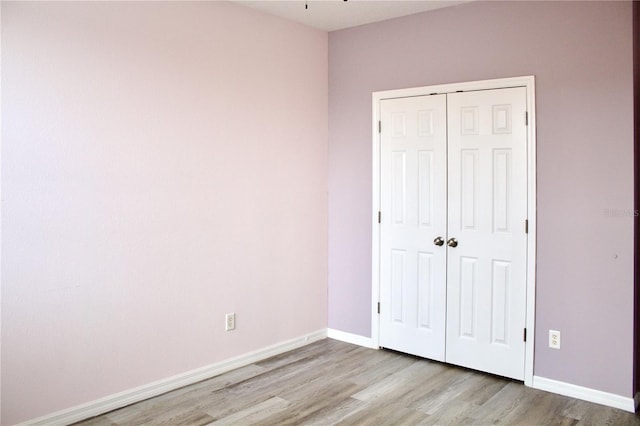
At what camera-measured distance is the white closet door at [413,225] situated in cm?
403

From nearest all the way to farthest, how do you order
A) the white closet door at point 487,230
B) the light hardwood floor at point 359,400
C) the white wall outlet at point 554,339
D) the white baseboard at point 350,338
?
1. the light hardwood floor at point 359,400
2. the white wall outlet at point 554,339
3. the white closet door at point 487,230
4. the white baseboard at point 350,338

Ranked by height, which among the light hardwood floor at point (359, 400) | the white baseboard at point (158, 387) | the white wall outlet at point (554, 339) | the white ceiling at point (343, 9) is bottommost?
the light hardwood floor at point (359, 400)

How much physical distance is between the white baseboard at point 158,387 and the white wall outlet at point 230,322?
0.24 metres

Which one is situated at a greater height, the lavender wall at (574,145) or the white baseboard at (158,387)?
the lavender wall at (574,145)

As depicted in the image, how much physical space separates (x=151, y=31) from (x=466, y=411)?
10.1 feet

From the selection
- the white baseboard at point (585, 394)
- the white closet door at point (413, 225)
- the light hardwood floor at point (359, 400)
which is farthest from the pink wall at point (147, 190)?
the white baseboard at point (585, 394)

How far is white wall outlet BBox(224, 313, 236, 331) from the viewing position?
3902mm

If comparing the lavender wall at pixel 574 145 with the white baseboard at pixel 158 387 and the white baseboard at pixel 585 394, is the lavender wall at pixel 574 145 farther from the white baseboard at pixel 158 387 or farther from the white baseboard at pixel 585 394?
the white baseboard at pixel 158 387

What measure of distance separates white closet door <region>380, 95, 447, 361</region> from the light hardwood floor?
0.94 feet

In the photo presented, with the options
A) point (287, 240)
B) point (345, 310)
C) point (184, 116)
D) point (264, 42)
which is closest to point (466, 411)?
point (345, 310)

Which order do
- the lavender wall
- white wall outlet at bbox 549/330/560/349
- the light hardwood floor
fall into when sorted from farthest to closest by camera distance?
white wall outlet at bbox 549/330/560/349 < the lavender wall < the light hardwood floor

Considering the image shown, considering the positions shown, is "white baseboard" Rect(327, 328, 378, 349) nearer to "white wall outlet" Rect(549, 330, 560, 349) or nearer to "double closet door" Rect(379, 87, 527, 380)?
"double closet door" Rect(379, 87, 527, 380)

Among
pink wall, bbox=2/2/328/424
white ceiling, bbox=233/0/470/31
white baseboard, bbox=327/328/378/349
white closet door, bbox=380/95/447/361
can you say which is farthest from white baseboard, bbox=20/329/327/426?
white ceiling, bbox=233/0/470/31

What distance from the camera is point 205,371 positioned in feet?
12.3
